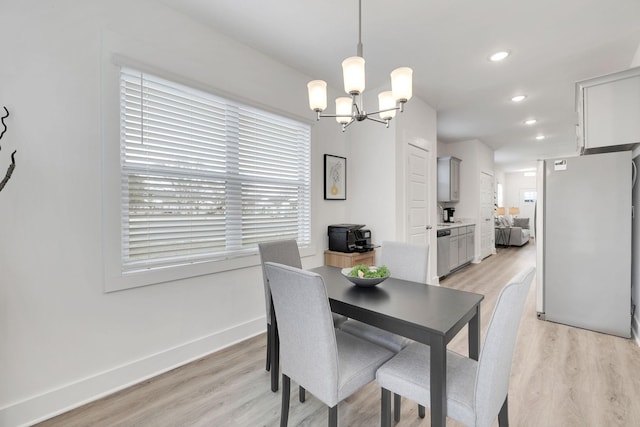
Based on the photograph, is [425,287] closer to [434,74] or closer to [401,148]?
[401,148]

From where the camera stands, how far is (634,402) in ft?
5.76

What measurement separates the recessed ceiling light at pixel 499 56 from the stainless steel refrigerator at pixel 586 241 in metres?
1.19

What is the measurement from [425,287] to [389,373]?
636 millimetres

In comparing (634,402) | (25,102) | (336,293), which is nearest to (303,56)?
(25,102)

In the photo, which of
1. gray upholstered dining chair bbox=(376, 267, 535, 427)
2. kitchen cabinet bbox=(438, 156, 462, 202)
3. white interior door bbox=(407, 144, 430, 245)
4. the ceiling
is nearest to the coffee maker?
kitchen cabinet bbox=(438, 156, 462, 202)

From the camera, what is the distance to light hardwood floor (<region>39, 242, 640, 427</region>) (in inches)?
64.2

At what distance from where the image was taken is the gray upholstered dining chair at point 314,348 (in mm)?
1209

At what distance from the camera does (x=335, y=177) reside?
358 centimetres

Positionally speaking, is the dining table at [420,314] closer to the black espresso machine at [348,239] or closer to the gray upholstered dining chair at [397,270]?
the gray upholstered dining chair at [397,270]

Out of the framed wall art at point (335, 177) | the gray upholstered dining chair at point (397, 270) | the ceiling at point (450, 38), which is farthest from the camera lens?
the framed wall art at point (335, 177)

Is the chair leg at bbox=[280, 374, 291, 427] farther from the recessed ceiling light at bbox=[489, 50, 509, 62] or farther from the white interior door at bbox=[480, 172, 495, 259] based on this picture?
the white interior door at bbox=[480, 172, 495, 259]

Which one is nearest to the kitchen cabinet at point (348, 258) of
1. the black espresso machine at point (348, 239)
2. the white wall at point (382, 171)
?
the black espresso machine at point (348, 239)

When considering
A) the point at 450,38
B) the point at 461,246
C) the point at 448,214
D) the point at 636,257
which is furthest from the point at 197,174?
the point at 448,214

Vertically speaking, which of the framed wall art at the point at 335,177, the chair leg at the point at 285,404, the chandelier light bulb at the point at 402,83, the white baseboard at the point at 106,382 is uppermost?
the chandelier light bulb at the point at 402,83
